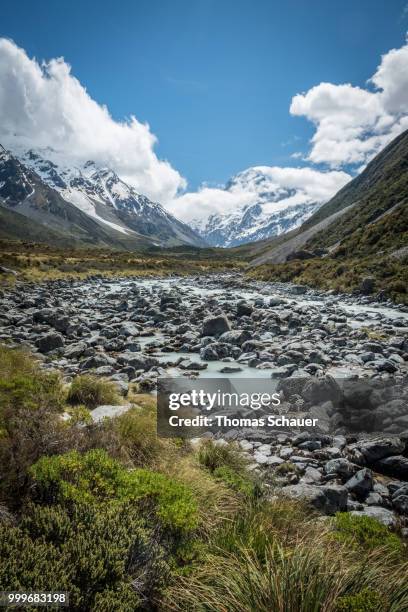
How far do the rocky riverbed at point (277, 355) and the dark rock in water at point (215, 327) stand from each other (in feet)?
0.15

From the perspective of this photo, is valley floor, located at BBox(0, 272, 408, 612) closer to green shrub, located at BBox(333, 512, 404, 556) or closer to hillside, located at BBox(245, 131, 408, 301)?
green shrub, located at BBox(333, 512, 404, 556)

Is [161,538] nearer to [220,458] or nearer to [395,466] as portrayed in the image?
[220,458]

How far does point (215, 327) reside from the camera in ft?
55.1

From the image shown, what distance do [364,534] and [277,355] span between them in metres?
9.02

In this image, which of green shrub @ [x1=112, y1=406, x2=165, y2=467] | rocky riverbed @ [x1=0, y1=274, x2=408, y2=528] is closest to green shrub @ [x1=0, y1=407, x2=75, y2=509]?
green shrub @ [x1=112, y1=406, x2=165, y2=467]

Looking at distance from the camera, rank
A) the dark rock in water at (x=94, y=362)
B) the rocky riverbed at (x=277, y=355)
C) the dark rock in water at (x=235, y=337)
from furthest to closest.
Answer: the dark rock in water at (x=235, y=337) → the dark rock in water at (x=94, y=362) → the rocky riverbed at (x=277, y=355)

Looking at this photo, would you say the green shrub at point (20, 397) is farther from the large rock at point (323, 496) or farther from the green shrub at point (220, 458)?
the large rock at point (323, 496)

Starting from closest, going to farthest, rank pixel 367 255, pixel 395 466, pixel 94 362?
pixel 395 466 < pixel 94 362 < pixel 367 255

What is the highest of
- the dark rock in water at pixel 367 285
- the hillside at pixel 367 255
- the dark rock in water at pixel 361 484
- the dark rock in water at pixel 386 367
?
the hillside at pixel 367 255

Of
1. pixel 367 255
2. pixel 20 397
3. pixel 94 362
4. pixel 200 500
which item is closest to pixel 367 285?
pixel 367 255

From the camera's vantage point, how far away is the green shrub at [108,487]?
3436mm

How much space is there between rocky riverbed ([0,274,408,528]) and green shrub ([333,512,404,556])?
71 centimetres

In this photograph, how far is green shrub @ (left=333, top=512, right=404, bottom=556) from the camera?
378 centimetres

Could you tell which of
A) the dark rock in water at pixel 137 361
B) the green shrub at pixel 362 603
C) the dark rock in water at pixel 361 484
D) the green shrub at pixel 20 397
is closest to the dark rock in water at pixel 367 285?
the dark rock in water at pixel 137 361
